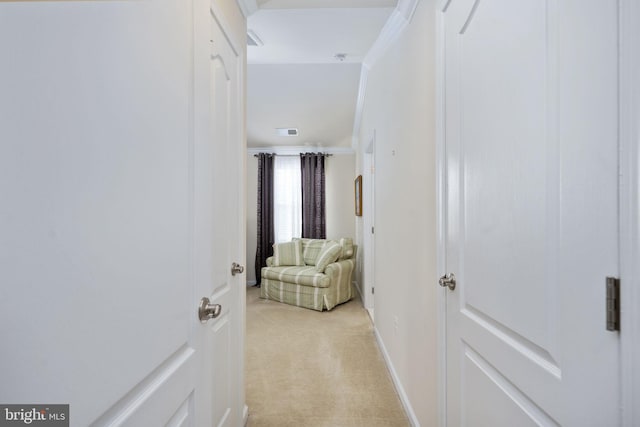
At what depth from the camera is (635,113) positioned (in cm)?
46

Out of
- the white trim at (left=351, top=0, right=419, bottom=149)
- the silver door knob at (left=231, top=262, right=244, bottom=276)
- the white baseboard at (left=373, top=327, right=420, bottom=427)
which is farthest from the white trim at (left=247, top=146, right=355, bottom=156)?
the silver door knob at (left=231, top=262, right=244, bottom=276)

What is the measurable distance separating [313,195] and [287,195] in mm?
469

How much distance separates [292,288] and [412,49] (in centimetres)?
321

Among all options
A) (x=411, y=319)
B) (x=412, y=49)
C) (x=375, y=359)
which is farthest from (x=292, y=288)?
(x=412, y=49)

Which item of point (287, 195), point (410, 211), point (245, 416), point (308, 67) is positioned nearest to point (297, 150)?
point (287, 195)

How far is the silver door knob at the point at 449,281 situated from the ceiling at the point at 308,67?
5.83 ft

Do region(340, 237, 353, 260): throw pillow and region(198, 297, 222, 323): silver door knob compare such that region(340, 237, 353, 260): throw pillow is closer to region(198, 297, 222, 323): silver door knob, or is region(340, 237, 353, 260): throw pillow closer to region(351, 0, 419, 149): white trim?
region(351, 0, 419, 149): white trim

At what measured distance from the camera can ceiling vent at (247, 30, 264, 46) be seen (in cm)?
249

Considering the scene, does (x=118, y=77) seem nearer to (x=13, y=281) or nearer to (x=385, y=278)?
(x=13, y=281)

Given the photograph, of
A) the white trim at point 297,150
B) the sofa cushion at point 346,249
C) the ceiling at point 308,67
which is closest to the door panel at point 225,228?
the ceiling at point 308,67

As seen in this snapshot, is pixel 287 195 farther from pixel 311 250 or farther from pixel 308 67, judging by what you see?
pixel 308 67

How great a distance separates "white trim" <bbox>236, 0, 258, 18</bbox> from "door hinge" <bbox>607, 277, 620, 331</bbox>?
74.3 inches

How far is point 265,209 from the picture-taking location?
211 inches

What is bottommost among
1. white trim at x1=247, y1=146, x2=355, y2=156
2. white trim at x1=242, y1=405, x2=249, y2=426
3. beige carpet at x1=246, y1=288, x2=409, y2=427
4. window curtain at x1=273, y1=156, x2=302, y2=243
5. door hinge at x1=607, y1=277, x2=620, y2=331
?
beige carpet at x1=246, y1=288, x2=409, y2=427
